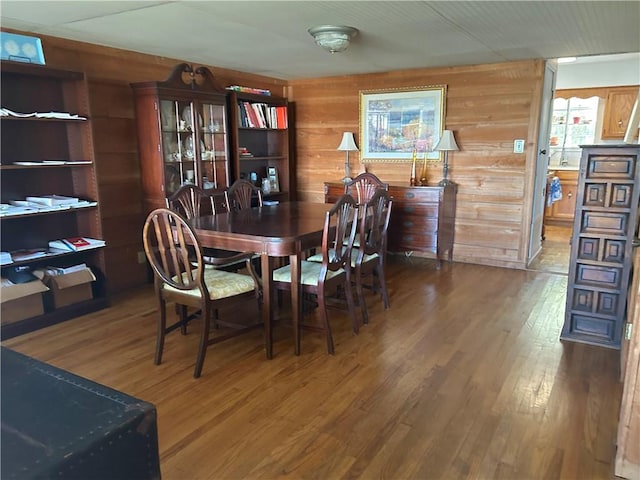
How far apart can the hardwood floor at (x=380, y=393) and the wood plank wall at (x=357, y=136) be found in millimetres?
1091

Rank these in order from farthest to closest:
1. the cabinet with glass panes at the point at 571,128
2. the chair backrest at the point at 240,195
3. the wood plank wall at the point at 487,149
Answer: the cabinet with glass panes at the point at 571,128 → the wood plank wall at the point at 487,149 → the chair backrest at the point at 240,195

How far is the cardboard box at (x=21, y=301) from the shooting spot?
300 cm

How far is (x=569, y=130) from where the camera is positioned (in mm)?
7273

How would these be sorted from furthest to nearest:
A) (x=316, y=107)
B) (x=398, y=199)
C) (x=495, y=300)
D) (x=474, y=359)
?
(x=316, y=107)
(x=398, y=199)
(x=495, y=300)
(x=474, y=359)

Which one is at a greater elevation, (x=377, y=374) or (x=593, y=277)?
(x=593, y=277)

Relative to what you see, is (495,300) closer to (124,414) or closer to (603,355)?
(603,355)

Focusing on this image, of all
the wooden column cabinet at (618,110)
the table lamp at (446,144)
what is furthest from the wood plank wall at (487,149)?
the wooden column cabinet at (618,110)

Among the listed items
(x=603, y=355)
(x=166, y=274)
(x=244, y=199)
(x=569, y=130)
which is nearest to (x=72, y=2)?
(x=166, y=274)

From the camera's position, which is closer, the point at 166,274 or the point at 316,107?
the point at 166,274

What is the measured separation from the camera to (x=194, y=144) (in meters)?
4.23

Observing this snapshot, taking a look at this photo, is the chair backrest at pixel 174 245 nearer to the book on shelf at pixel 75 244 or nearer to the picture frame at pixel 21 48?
the book on shelf at pixel 75 244

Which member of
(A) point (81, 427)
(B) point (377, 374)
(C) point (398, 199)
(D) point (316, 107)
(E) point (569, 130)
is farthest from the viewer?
(E) point (569, 130)

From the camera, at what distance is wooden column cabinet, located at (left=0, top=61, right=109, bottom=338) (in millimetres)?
3129

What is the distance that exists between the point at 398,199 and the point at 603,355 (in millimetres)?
2535
